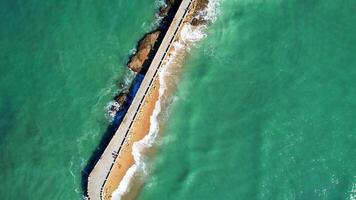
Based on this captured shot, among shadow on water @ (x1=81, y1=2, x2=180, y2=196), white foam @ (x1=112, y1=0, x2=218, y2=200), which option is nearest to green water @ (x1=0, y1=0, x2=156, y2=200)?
shadow on water @ (x1=81, y1=2, x2=180, y2=196)

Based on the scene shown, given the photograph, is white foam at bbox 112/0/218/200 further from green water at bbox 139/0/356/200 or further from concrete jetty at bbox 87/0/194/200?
green water at bbox 139/0/356/200

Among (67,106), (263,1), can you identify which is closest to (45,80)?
(67,106)

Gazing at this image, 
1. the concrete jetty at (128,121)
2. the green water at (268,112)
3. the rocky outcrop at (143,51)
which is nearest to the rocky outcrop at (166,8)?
the concrete jetty at (128,121)

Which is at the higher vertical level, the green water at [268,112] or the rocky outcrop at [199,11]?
the rocky outcrop at [199,11]

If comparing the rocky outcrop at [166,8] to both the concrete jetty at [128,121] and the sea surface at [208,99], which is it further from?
the concrete jetty at [128,121]

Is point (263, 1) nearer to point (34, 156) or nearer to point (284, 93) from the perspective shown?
point (284, 93)

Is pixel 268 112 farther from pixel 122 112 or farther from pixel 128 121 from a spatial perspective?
pixel 122 112
